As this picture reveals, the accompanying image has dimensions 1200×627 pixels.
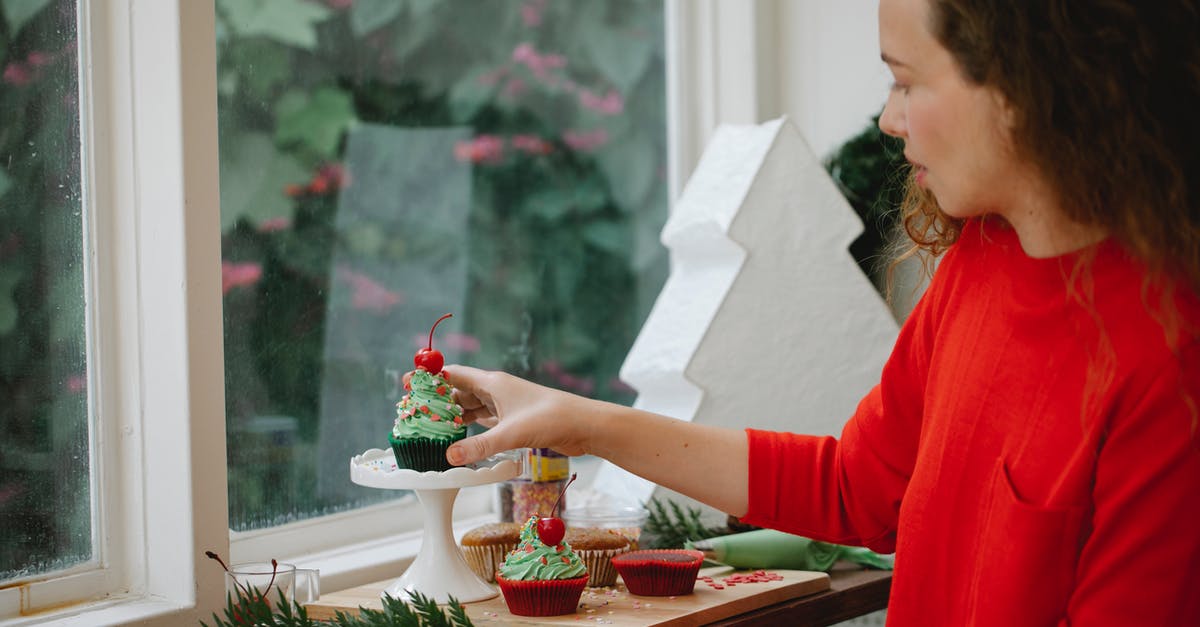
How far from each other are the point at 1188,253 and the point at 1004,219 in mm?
201

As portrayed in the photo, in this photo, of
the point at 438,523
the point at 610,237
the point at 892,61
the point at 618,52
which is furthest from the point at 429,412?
the point at 618,52

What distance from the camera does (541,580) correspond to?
120 centimetres

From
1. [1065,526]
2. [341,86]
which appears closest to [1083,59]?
[1065,526]

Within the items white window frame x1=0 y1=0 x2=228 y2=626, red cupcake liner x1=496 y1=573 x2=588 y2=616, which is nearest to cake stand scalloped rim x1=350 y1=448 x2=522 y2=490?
red cupcake liner x1=496 y1=573 x2=588 y2=616

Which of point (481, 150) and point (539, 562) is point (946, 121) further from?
point (481, 150)

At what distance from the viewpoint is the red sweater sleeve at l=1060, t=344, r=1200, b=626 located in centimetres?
88

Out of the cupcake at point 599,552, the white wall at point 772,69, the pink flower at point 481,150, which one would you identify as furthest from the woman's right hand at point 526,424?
the white wall at point 772,69

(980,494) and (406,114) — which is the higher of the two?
(406,114)

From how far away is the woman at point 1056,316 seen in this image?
0.88m

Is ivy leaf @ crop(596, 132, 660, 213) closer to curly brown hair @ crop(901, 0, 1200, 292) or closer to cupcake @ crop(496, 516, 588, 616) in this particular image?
cupcake @ crop(496, 516, 588, 616)

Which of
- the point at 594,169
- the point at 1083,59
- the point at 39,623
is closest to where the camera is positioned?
the point at 1083,59

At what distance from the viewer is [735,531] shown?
1681 millimetres

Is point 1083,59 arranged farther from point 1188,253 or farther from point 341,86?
point 341,86

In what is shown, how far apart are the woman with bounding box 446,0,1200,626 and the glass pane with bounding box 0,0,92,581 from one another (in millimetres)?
932
